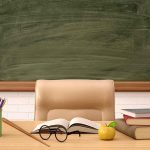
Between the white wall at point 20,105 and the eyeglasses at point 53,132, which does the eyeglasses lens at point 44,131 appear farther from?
the white wall at point 20,105

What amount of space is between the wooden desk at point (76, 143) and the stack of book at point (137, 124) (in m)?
0.03

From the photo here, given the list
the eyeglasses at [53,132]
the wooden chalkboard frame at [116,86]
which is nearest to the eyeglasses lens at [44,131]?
the eyeglasses at [53,132]

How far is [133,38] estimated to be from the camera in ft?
10.3

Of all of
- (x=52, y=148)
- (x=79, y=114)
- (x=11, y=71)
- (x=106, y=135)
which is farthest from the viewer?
(x=11, y=71)

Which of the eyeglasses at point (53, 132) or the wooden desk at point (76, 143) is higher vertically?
the eyeglasses at point (53, 132)

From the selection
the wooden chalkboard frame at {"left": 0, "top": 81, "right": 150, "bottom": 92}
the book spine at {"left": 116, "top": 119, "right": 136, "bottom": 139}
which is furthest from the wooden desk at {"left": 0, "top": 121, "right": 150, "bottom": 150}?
the wooden chalkboard frame at {"left": 0, "top": 81, "right": 150, "bottom": 92}

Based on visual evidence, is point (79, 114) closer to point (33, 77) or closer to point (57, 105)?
point (57, 105)

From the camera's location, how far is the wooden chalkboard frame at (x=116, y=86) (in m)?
3.05

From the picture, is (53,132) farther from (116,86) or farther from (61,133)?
(116,86)

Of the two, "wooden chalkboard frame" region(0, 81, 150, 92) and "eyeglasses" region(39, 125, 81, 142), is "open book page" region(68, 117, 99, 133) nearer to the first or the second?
"eyeglasses" region(39, 125, 81, 142)

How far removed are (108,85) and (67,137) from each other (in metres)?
0.83

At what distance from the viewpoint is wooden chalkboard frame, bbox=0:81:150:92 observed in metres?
3.05

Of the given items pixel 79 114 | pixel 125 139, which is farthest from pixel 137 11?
pixel 125 139

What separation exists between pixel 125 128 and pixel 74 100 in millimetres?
712
